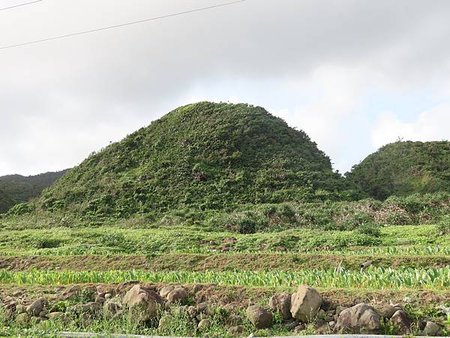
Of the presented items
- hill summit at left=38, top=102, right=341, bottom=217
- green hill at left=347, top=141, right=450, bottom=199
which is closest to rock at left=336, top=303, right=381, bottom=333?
hill summit at left=38, top=102, right=341, bottom=217

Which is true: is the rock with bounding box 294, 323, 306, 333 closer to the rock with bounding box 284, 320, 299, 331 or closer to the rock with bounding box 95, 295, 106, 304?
the rock with bounding box 284, 320, 299, 331

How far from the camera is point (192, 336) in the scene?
728 centimetres

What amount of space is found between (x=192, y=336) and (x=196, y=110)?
141 feet

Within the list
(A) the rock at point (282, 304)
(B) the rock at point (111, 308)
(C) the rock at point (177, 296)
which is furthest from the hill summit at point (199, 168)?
(A) the rock at point (282, 304)

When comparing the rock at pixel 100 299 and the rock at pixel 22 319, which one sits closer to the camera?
the rock at pixel 22 319

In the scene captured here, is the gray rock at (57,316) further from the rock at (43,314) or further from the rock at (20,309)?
the rock at (20,309)

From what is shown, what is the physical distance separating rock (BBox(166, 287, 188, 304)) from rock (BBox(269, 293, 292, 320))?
4.89 ft

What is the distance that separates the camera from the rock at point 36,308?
8552 millimetres

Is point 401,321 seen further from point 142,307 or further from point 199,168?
point 199,168

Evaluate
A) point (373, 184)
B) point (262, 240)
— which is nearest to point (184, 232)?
point (262, 240)

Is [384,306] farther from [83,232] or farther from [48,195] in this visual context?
[48,195]

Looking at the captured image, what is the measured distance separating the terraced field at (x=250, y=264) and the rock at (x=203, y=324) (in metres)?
0.12

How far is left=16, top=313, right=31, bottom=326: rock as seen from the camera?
8.21m

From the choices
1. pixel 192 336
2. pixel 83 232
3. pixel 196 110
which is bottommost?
pixel 192 336
